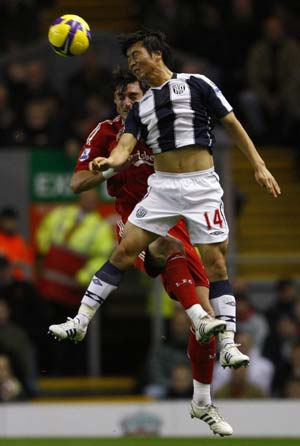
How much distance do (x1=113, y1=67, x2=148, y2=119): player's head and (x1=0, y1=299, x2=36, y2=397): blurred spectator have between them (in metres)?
5.52

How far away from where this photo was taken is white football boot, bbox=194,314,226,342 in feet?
36.4

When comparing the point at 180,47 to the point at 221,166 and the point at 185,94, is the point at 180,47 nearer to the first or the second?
the point at 221,166

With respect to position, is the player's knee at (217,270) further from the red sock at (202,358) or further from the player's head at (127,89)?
the player's head at (127,89)

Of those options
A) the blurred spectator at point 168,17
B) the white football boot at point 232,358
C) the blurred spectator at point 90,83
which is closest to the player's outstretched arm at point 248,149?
the white football boot at point 232,358

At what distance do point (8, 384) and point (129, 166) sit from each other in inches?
207

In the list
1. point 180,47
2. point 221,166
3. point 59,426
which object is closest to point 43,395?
point 59,426

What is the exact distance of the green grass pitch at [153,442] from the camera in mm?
14961

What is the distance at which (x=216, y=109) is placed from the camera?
1144 cm

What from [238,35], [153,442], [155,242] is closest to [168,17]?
[238,35]

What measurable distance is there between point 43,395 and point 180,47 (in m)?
5.34

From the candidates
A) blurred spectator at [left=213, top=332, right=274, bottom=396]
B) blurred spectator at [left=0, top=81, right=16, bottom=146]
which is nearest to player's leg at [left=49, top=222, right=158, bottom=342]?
blurred spectator at [left=213, top=332, right=274, bottom=396]

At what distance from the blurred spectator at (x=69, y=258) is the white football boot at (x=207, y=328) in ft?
19.7

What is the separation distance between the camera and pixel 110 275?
37.9ft

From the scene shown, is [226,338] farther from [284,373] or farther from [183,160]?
[284,373]
